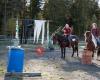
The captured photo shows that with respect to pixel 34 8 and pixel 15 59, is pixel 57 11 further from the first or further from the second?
pixel 15 59

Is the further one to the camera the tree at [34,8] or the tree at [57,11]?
the tree at [34,8]

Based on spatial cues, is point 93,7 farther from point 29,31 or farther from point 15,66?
point 15,66

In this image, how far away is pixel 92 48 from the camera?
16984 mm

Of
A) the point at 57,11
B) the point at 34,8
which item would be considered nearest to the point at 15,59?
the point at 57,11

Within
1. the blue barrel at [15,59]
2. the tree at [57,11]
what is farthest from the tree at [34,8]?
the blue barrel at [15,59]

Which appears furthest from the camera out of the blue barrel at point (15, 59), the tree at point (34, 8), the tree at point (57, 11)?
the tree at point (34, 8)

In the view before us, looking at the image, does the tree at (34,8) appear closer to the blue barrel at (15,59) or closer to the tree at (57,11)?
the tree at (57,11)

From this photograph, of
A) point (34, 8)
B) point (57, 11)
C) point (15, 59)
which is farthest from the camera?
point (34, 8)

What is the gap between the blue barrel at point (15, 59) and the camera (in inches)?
420

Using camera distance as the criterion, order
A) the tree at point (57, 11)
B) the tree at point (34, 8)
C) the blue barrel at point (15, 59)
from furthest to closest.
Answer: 1. the tree at point (34, 8)
2. the tree at point (57, 11)
3. the blue barrel at point (15, 59)

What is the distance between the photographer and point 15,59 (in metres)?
10.8

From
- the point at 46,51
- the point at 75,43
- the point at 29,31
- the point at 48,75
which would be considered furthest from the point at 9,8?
the point at 48,75

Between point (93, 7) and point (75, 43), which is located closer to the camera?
point (75, 43)

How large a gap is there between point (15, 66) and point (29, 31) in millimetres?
18245
